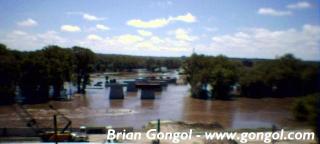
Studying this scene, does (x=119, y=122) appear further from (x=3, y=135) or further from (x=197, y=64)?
(x=197, y=64)

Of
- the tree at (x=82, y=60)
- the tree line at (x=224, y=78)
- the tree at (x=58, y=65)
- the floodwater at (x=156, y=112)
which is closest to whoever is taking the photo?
the floodwater at (x=156, y=112)

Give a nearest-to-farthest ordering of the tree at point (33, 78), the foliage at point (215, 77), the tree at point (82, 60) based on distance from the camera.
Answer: the tree at point (33, 78) < the foliage at point (215, 77) < the tree at point (82, 60)

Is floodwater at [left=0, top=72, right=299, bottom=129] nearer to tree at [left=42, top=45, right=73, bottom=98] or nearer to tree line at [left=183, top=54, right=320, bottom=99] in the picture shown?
tree line at [left=183, top=54, right=320, bottom=99]

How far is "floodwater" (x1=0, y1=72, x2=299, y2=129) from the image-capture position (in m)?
17.8

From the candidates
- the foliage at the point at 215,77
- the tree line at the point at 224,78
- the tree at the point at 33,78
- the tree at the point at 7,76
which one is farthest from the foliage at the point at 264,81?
the tree at the point at 7,76

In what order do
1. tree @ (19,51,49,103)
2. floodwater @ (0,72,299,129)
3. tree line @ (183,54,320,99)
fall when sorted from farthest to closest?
tree line @ (183,54,320,99) < tree @ (19,51,49,103) < floodwater @ (0,72,299,129)

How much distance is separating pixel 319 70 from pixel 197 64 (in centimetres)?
2537

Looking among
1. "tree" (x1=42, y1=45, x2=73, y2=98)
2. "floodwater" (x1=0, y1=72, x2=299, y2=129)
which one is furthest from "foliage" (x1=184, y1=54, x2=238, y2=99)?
"tree" (x1=42, y1=45, x2=73, y2=98)

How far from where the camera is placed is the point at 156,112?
2112 cm

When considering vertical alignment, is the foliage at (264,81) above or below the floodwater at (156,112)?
above

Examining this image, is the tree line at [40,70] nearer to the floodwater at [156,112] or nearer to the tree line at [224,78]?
the floodwater at [156,112]

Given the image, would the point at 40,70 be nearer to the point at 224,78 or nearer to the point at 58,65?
the point at 58,65

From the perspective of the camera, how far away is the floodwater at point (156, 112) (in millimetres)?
17750

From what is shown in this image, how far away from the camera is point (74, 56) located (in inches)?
1097
